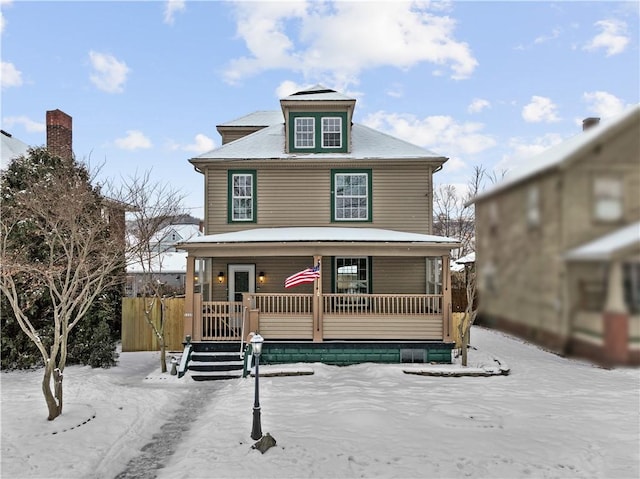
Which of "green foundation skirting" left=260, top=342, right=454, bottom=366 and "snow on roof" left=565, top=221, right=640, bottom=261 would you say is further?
"green foundation skirting" left=260, top=342, right=454, bottom=366

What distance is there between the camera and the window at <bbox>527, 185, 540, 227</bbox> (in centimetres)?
64

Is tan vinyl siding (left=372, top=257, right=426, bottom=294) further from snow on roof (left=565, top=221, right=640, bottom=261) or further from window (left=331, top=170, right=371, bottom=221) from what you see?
snow on roof (left=565, top=221, right=640, bottom=261)

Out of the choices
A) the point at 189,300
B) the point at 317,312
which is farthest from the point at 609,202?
the point at 189,300

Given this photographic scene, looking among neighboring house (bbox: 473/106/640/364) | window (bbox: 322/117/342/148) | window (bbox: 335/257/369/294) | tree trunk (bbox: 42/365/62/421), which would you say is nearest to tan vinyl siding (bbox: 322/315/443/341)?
window (bbox: 335/257/369/294)

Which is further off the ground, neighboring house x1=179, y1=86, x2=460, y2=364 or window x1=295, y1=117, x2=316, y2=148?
window x1=295, y1=117, x2=316, y2=148

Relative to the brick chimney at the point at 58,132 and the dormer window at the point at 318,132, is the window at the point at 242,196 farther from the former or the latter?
the brick chimney at the point at 58,132

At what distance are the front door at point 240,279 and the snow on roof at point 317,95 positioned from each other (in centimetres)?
606

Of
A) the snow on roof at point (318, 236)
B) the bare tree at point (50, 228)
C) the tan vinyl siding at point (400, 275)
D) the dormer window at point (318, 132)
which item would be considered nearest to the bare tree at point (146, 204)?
Result: the bare tree at point (50, 228)

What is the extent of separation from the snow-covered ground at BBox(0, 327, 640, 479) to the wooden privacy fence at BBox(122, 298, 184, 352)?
3.31m

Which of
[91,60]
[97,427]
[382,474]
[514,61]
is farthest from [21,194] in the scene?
[514,61]

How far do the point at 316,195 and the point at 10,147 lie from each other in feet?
53.9

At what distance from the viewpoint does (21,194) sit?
1166 cm

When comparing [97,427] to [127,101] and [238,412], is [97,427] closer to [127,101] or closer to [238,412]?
[238,412]

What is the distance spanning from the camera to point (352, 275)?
14.4m
